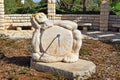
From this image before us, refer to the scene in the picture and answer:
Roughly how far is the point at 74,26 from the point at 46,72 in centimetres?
111

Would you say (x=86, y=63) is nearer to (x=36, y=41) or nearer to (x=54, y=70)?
(x=54, y=70)

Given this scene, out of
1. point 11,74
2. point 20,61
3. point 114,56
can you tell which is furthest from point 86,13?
point 11,74

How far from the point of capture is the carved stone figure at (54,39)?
619cm

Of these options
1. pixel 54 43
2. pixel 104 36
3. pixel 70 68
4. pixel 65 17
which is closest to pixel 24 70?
pixel 54 43

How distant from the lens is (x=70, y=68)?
229 inches

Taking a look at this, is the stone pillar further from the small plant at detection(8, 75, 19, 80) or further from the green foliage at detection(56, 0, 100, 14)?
the small plant at detection(8, 75, 19, 80)

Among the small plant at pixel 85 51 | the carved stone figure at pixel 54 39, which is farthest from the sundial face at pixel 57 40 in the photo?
the small plant at pixel 85 51

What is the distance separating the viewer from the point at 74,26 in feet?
20.3

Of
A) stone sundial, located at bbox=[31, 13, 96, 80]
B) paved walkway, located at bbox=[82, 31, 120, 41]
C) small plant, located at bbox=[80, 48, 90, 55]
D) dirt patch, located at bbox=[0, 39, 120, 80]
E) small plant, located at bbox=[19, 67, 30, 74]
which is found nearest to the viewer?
dirt patch, located at bbox=[0, 39, 120, 80]

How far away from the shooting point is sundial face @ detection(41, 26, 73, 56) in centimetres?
620

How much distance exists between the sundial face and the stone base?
270 mm

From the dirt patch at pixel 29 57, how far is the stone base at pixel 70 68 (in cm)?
12

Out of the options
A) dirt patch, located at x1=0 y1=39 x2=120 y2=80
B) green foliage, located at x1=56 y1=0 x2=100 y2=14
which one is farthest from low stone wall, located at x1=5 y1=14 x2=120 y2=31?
dirt patch, located at x1=0 y1=39 x2=120 y2=80

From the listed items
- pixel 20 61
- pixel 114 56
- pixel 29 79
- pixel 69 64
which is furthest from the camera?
pixel 114 56
